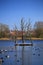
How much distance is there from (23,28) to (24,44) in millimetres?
3125

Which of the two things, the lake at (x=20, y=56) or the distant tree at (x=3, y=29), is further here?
the distant tree at (x=3, y=29)

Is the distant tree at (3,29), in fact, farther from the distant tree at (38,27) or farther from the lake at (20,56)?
the distant tree at (38,27)

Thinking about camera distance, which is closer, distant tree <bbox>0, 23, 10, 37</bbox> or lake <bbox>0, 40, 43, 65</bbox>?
lake <bbox>0, 40, 43, 65</bbox>

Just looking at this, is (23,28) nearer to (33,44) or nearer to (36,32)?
(36,32)

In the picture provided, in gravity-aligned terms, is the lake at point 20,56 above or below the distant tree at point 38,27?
below

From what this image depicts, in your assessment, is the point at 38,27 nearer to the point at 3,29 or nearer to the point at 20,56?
the point at 3,29

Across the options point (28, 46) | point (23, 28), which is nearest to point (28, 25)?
point (23, 28)

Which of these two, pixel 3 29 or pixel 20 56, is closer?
pixel 3 29

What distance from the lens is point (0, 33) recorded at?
5.85 meters

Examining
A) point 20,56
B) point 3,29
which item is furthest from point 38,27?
point 20,56

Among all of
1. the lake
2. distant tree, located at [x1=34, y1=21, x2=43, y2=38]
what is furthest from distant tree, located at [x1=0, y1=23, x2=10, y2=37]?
distant tree, located at [x1=34, y1=21, x2=43, y2=38]

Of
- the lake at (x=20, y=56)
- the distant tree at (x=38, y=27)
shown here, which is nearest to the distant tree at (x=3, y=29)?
the lake at (x=20, y=56)

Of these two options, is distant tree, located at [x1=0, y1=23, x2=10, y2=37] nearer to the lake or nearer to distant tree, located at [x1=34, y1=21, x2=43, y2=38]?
the lake

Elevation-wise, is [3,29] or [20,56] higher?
[3,29]
